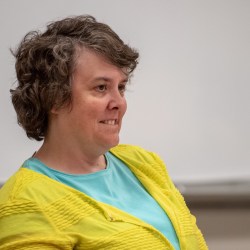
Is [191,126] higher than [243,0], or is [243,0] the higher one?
[243,0]

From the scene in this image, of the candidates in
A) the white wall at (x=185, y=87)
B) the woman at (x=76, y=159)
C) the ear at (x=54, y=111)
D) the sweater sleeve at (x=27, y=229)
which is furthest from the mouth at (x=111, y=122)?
the white wall at (x=185, y=87)

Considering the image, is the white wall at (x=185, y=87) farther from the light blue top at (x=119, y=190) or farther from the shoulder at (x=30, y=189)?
the shoulder at (x=30, y=189)

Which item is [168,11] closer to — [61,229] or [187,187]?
[187,187]

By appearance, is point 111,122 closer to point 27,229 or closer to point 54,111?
point 54,111

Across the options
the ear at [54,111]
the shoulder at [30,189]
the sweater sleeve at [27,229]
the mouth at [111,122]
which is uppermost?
the ear at [54,111]

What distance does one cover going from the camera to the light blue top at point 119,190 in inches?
46.4

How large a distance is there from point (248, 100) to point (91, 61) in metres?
0.93

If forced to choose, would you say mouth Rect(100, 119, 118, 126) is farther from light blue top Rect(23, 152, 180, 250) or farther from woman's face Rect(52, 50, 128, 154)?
light blue top Rect(23, 152, 180, 250)

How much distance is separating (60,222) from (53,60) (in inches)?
13.1

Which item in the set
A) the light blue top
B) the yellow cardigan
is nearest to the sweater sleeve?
the yellow cardigan

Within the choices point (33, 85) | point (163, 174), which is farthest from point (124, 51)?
point (163, 174)

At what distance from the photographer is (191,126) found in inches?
75.6

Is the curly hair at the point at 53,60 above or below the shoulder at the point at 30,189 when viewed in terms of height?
above

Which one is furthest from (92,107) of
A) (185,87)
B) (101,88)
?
(185,87)
